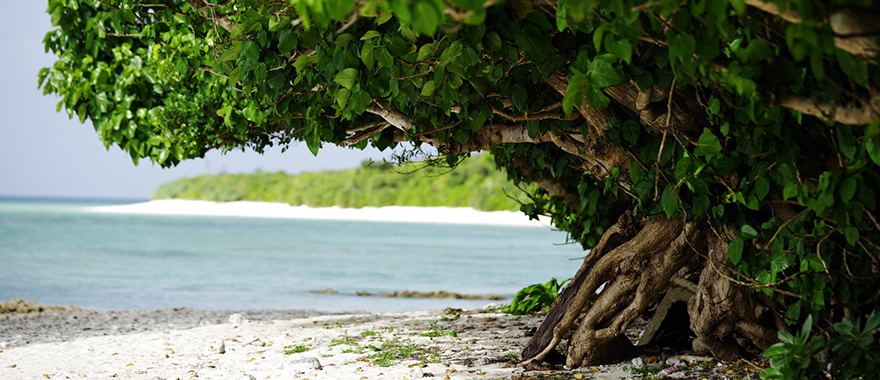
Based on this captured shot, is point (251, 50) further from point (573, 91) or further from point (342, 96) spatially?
point (573, 91)

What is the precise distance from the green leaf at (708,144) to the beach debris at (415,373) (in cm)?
235

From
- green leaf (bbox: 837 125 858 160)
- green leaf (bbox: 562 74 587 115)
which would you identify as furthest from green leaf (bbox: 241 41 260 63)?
green leaf (bbox: 837 125 858 160)

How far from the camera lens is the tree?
2.22 m

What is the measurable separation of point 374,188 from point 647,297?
4230 cm

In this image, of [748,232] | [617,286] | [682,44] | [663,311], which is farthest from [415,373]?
[682,44]

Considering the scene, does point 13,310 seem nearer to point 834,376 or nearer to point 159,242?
point 834,376

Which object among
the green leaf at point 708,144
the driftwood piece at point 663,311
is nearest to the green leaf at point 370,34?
the green leaf at point 708,144

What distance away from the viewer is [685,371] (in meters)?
4.13

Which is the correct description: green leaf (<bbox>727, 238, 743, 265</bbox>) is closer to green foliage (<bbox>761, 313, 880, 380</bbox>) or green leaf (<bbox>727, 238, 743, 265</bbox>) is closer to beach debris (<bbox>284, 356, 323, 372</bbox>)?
green foliage (<bbox>761, 313, 880, 380</bbox>)

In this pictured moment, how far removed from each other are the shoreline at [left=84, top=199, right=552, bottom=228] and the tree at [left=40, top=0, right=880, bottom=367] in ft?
96.3

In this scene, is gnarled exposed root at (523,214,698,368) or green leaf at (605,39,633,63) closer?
green leaf at (605,39,633,63)

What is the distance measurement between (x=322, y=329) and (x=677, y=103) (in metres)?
4.49

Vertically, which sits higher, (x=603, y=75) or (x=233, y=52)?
(x=233, y=52)

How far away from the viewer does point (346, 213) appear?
48.4 metres
